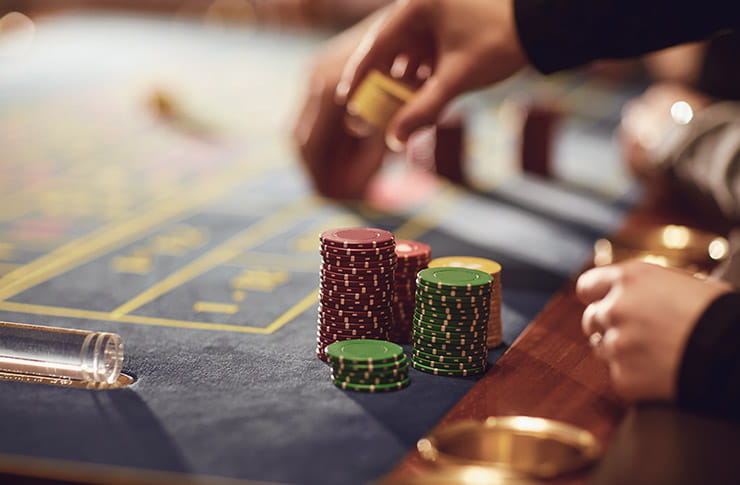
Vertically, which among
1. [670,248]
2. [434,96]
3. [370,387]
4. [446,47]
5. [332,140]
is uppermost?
[446,47]

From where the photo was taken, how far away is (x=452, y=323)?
A: 1807mm

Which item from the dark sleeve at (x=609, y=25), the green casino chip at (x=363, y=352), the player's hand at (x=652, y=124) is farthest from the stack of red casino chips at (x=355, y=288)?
the player's hand at (x=652, y=124)

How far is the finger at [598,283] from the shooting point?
64.8 inches

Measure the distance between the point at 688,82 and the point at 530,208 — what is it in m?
1.36

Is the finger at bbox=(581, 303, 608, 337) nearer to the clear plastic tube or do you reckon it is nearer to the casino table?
the casino table

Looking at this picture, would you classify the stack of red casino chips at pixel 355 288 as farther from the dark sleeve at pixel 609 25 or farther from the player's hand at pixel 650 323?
the dark sleeve at pixel 609 25

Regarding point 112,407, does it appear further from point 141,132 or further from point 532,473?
point 141,132

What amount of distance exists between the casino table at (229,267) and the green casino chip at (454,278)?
0.17 metres

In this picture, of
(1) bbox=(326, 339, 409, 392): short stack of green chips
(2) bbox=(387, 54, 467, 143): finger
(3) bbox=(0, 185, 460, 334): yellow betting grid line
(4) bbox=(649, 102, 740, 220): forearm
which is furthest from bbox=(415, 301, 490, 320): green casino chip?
(4) bbox=(649, 102, 740, 220): forearm

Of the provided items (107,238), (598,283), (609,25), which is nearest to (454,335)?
(598,283)

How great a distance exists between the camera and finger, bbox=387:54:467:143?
92.9 inches

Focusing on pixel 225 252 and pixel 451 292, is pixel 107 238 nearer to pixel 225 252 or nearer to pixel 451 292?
pixel 225 252

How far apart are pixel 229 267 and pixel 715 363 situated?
1.47 meters

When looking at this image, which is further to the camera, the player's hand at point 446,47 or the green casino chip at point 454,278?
the player's hand at point 446,47
